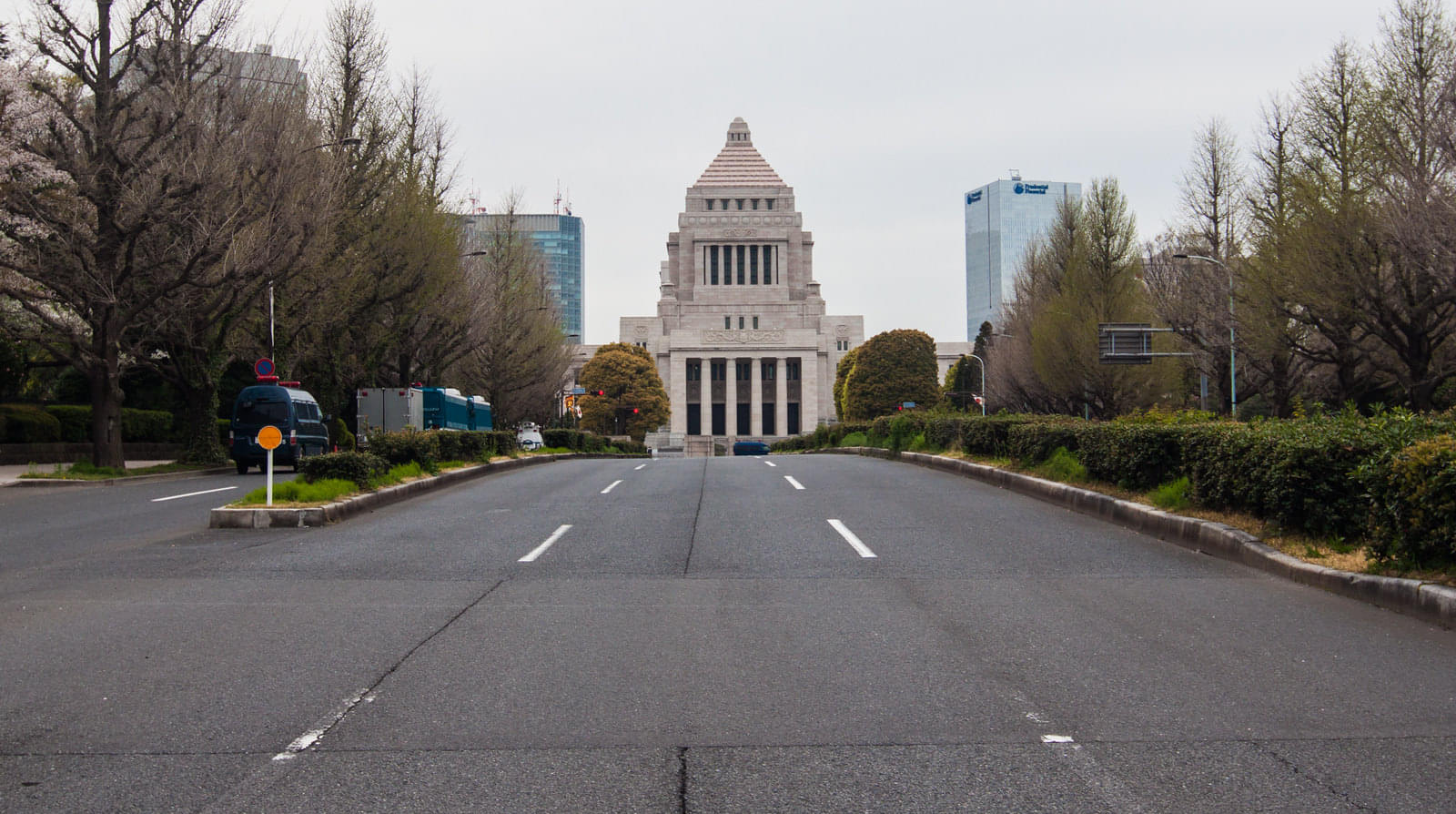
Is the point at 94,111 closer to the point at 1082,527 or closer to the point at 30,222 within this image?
the point at 30,222

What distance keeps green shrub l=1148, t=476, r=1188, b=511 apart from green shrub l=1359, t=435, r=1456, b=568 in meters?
3.47

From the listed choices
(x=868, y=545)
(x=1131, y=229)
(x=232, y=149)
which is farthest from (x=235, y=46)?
(x=1131, y=229)

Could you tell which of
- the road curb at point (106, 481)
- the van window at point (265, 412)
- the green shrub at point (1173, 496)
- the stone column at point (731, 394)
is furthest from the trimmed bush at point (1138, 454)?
the stone column at point (731, 394)

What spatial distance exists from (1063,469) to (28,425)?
27.8 m

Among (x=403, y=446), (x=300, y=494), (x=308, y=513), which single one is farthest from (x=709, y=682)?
(x=403, y=446)

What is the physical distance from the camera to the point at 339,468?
15.1 metres

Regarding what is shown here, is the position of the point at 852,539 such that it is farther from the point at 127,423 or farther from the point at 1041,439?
the point at 127,423

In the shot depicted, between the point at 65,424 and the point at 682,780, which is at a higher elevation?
the point at 65,424

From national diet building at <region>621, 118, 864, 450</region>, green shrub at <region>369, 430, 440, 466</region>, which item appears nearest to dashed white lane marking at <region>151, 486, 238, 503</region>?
green shrub at <region>369, 430, 440, 466</region>

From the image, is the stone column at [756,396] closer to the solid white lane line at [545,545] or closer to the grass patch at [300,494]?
the grass patch at [300,494]

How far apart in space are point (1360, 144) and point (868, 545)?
21.8 m

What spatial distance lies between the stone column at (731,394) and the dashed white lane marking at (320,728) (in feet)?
331

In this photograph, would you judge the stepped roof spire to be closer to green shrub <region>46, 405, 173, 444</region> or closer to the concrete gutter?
green shrub <region>46, 405, 173, 444</region>

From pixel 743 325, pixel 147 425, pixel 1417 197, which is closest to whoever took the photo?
pixel 1417 197
